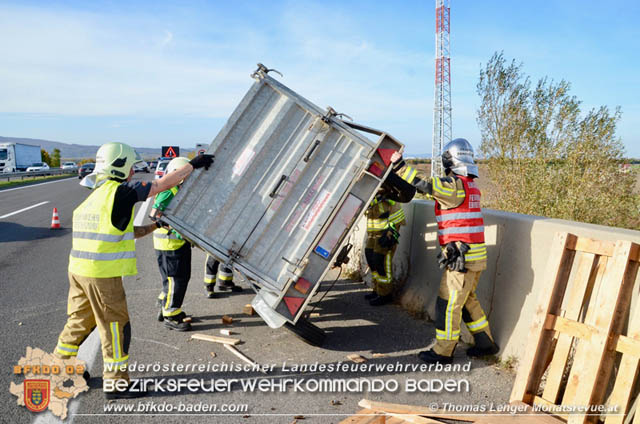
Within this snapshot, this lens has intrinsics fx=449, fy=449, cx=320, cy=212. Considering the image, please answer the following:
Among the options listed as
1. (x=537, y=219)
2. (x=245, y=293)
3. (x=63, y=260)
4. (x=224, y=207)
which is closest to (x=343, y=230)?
(x=224, y=207)

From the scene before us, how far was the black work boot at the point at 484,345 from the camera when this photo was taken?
172 inches

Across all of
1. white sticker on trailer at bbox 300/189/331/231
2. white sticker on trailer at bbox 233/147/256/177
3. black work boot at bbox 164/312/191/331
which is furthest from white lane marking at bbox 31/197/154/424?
white sticker on trailer at bbox 300/189/331/231

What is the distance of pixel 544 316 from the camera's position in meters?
3.63

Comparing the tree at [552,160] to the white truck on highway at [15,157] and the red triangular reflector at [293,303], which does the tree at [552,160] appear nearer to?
the red triangular reflector at [293,303]

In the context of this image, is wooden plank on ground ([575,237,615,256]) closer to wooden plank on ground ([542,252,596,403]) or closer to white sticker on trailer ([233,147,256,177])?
wooden plank on ground ([542,252,596,403])

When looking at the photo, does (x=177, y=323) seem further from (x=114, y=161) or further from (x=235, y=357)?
(x=114, y=161)

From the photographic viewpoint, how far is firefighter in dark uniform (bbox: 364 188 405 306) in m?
5.89

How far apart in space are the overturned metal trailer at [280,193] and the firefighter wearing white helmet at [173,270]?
0.80m

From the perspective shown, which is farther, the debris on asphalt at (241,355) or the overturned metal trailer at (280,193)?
the debris on asphalt at (241,355)

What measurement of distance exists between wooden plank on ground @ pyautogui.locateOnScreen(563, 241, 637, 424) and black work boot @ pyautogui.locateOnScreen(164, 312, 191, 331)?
3803 millimetres

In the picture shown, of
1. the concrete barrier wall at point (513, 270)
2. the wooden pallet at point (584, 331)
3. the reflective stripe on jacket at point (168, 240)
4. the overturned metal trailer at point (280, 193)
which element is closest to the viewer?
the wooden pallet at point (584, 331)

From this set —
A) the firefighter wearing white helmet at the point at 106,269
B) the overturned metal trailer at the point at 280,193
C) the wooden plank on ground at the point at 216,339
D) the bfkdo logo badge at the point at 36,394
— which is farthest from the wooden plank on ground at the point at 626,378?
the bfkdo logo badge at the point at 36,394

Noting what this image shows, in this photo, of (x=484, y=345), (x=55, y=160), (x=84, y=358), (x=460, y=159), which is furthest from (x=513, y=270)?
(x=55, y=160)

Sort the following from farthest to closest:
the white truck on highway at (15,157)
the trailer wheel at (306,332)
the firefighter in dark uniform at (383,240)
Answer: the white truck on highway at (15,157)
the firefighter in dark uniform at (383,240)
the trailer wheel at (306,332)
